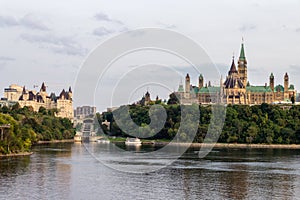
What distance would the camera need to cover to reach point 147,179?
45.6m

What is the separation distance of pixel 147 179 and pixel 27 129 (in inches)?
1203

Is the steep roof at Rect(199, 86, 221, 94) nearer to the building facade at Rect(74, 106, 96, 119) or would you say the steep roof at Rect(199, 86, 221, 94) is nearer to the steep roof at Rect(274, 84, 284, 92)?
the steep roof at Rect(274, 84, 284, 92)

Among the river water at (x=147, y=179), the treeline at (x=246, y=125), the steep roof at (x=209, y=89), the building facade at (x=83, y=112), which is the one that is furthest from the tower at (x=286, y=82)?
the river water at (x=147, y=179)

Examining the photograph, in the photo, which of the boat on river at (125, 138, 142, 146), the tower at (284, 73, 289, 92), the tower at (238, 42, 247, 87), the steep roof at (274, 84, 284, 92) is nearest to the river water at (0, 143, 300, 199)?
the boat on river at (125, 138, 142, 146)

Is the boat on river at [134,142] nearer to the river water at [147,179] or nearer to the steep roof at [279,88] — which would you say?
the river water at [147,179]

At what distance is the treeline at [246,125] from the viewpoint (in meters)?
98.6

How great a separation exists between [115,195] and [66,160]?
24448 mm

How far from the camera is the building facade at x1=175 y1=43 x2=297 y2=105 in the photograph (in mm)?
144375

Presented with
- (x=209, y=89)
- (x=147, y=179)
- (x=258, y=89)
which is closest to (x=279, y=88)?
(x=258, y=89)

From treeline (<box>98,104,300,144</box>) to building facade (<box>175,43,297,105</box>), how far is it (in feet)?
99.2

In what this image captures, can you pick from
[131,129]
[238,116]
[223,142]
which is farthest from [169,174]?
[131,129]

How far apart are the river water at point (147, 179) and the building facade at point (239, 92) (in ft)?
271

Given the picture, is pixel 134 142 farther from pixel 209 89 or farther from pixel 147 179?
pixel 147 179

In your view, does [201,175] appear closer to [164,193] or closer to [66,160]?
[164,193]
